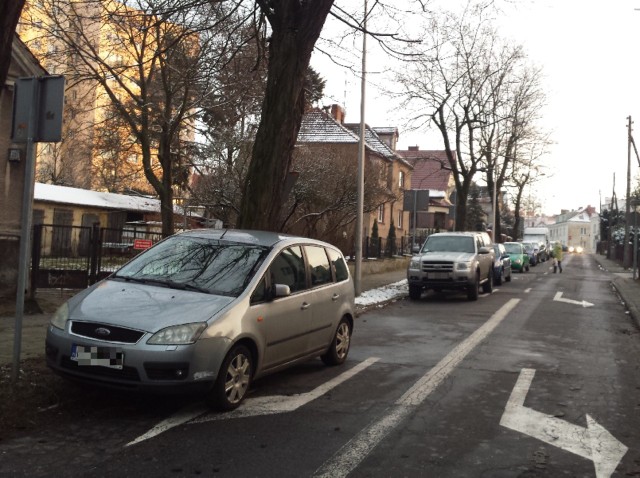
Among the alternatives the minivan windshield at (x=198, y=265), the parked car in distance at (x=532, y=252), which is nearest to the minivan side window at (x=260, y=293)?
the minivan windshield at (x=198, y=265)

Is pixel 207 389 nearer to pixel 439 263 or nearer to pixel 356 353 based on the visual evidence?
pixel 356 353

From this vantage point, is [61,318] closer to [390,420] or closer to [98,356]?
[98,356]

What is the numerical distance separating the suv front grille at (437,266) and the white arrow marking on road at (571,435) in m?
10.9

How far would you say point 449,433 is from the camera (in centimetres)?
532

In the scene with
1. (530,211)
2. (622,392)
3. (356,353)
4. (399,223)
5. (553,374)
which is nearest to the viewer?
(622,392)

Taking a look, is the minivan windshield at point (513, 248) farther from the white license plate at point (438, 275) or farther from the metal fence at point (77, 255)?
the metal fence at point (77, 255)

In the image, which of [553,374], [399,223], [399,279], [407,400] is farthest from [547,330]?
[399,223]

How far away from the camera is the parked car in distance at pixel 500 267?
23.9 m

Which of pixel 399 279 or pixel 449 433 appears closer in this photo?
pixel 449 433

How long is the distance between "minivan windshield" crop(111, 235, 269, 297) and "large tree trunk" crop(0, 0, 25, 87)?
7.19 feet

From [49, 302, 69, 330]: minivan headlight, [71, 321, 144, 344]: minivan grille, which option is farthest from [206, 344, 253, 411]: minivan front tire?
[49, 302, 69, 330]: minivan headlight

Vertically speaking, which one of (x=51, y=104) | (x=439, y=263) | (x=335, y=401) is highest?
(x=51, y=104)

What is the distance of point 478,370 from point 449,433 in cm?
287

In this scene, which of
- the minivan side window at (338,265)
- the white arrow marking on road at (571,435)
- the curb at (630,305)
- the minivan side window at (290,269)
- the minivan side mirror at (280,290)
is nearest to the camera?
the white arrow marking on road at (571,435)
